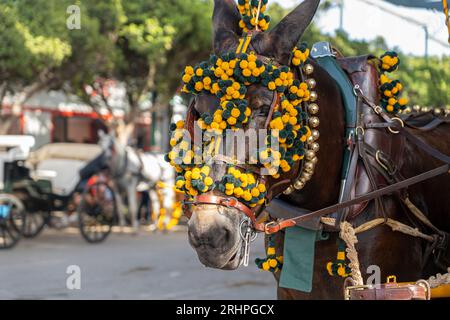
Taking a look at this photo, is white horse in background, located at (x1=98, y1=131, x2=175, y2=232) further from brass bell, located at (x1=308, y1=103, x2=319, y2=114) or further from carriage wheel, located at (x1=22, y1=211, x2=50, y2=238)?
brass bell, located at (x1=308, y1=103, x2=319, y2=114)

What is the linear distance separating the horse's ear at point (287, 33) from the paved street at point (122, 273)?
14.7ft

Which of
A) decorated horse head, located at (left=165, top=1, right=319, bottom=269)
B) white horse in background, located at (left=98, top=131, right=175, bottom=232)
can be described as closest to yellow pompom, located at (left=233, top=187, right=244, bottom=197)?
decorated horse head, located at (left=165, top=1, right=319, bottom=269)

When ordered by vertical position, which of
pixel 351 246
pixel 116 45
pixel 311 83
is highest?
pixel 116 45

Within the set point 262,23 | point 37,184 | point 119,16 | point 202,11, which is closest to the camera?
point 262,23

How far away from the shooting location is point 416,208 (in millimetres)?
2932

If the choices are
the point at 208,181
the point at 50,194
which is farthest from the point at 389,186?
the point at 50,194

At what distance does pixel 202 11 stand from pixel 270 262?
46.2 feet

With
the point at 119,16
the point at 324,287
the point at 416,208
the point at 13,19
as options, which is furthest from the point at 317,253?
the point at 119,16

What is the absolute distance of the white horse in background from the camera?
40.2 feet

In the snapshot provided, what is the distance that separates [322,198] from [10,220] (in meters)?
8.20

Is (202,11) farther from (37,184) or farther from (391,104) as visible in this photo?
(391,104)

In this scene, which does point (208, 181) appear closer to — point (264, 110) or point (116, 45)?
point (264, 110)

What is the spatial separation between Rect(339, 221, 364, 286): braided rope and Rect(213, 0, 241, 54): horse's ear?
920 millimetres

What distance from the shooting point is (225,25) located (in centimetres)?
266
